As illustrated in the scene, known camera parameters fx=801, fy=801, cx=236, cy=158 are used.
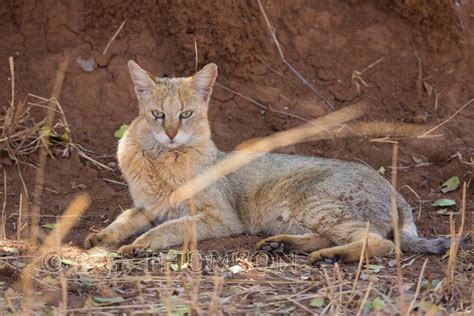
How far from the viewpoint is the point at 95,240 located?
6.46 meters

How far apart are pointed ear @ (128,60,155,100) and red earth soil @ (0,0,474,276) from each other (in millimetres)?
1354

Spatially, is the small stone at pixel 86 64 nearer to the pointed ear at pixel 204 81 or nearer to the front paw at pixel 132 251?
the pointed ear at pixel 204 81

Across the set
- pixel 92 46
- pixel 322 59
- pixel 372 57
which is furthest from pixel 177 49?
pixel 372 57

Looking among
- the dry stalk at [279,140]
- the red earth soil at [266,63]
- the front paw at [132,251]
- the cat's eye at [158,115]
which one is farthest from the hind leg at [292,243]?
the red earth soil at [266,63]

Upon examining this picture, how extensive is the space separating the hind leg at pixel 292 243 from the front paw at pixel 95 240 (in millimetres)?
1257

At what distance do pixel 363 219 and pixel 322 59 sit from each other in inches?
116

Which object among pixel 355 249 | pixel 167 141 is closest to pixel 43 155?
pixel 167 141

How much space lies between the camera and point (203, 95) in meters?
7.15

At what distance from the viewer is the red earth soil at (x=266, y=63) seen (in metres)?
8.45

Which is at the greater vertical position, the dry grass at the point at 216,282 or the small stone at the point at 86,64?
the small stone at the point at 86,64
